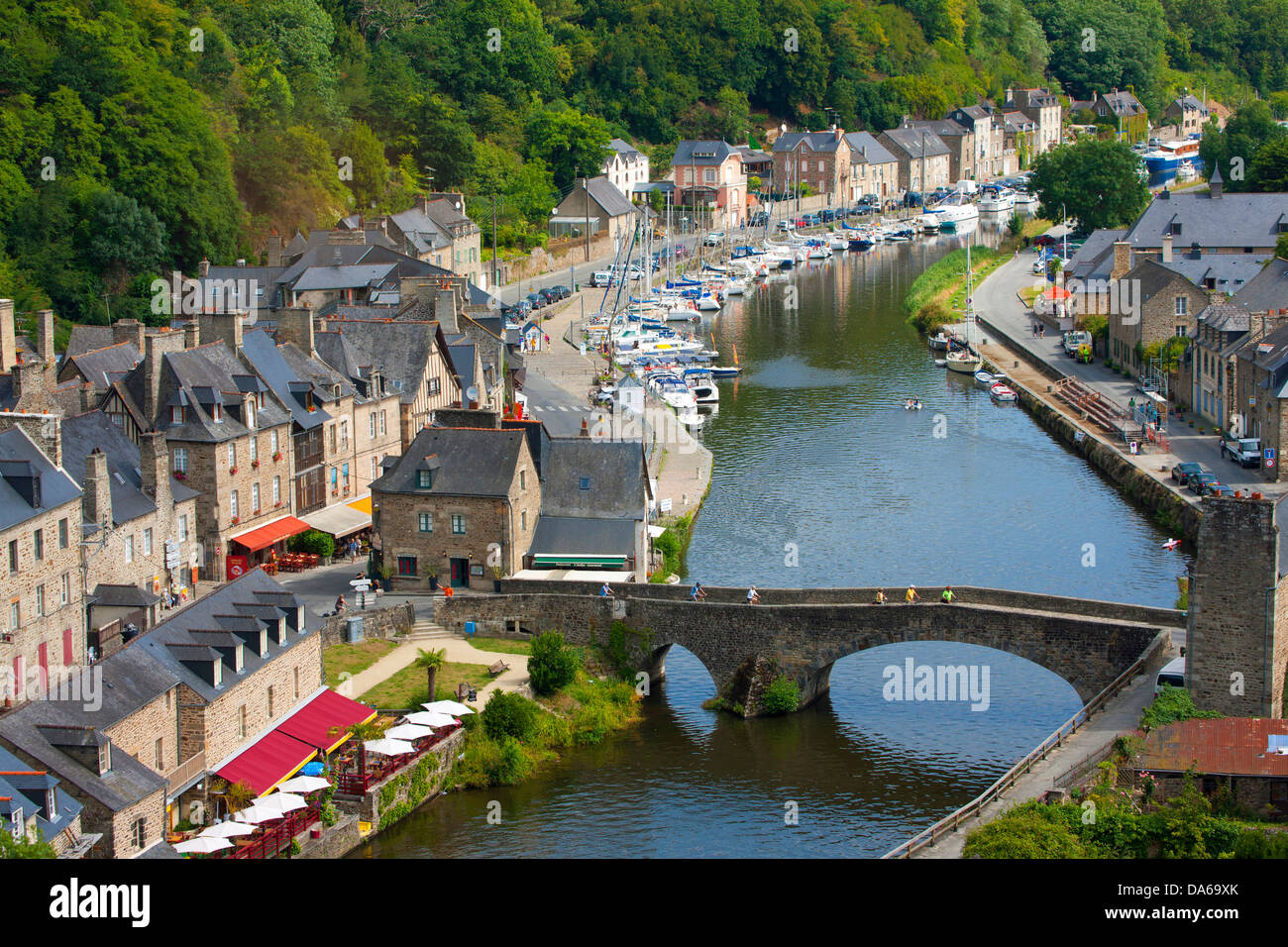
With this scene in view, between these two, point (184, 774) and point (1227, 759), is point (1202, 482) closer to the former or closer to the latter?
point (1227, 759)

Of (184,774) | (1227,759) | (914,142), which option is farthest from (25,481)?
(914,142)

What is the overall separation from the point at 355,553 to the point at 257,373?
5.97 meters

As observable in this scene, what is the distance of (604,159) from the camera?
126m

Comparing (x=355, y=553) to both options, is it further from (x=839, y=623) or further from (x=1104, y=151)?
(x=1104, y=151)

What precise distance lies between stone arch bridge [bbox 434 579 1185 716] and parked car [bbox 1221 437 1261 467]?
2108 cm

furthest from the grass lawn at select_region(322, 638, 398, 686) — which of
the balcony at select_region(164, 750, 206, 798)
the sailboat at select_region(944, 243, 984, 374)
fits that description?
the sailboat at select_region(944, 243, 984, 374)

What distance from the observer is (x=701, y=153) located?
13438cm

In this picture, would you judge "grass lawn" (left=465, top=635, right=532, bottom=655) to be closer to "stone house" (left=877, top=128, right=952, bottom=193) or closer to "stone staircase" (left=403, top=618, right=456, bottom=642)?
"stone staircase" (left=403, top=618, right=456, bottom=642)

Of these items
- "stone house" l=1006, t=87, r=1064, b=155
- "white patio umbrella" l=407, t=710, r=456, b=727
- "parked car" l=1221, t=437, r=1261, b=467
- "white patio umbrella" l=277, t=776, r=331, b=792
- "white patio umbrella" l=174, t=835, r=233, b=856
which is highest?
"stone house" l=1006, t=87, r=1064, b=155

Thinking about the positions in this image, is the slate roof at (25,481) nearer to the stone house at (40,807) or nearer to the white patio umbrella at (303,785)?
the white patio umbrella at (303,785)

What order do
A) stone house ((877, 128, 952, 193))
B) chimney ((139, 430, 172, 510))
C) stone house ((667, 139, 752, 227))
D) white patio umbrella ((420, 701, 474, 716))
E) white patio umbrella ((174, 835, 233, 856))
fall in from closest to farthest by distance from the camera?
white patio umbrella ((174, 835, 233, 856)) → white patio umbrella ((420, 701, 474, 716)) → chimney ((139, 430, 172, 510)) → stone house ((667, 139, 752, 227)) → stone house ((877, 128, 952, 193))

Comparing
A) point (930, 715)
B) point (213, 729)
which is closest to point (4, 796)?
point (213, 729)

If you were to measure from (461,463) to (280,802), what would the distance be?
48.4ft

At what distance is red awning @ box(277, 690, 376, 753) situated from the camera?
3588 centimetres
